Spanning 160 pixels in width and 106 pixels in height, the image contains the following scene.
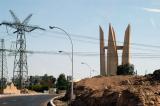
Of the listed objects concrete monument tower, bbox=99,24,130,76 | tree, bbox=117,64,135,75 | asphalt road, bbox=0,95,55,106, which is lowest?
asphalt road, bbox=0,95,55,106

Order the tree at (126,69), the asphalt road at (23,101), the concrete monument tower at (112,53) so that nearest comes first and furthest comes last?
the asphalt road at (23,101) → the tree at (126,69) → the concrete monument tower at (112,53)

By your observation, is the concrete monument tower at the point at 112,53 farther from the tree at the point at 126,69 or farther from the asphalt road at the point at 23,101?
the asphalt road at the point at 23,101

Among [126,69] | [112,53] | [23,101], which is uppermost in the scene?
[112,53]

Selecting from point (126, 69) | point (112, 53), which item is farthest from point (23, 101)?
point (112, 53)

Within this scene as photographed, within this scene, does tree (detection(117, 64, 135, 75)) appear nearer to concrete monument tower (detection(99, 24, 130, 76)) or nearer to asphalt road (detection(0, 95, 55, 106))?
concrete monument tower (detection(99, 24, 130, 76))

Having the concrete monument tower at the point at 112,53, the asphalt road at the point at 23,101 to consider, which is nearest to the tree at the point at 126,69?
the concrete monument tower at the point at 112,53

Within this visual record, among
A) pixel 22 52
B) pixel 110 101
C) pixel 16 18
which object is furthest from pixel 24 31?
pixel 110 101

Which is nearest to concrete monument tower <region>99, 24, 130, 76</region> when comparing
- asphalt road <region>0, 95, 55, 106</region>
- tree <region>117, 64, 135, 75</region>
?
tree <region>117, 64, 135, 75</region>

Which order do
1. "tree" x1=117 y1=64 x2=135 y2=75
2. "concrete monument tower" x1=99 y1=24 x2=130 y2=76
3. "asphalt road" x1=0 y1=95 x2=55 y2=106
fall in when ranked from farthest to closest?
"concrete monument tower" x1=99 y1=24 x2=130 y2=76
"tree" x1=117 y1=64 x2=135 y2=75
"asphalt road" x1=0 y1=95 x2=55 y2=106

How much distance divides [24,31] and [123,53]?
81.0 feet

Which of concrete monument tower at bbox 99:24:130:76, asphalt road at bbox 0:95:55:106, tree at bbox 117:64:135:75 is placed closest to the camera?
asphalt road at bbox 0:95:55:106

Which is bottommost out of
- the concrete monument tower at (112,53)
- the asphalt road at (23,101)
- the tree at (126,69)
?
the asphalt road at (23,101)

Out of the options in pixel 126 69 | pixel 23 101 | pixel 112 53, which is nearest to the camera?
pixel 23 101

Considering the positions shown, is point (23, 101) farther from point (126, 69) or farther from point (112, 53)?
point (112, 53)
